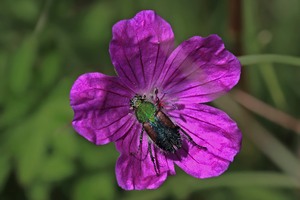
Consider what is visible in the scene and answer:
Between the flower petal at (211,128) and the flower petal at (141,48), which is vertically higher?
the flower petal at (141,48)

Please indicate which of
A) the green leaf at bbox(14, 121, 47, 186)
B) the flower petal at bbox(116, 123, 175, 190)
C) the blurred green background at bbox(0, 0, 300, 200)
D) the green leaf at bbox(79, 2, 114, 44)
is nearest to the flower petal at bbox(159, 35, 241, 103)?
the flower petal at bbox(116, 123, 175, 190)

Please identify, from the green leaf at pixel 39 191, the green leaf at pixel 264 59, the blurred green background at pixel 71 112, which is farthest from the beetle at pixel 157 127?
the green leaf at pixel 39 191

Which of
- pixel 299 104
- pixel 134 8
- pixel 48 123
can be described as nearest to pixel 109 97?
pixel 48 123

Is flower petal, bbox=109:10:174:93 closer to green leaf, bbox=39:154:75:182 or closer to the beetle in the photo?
the beetle

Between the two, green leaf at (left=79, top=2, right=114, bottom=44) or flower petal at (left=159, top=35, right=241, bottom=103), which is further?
green leaf at (left=79, top=2, right=114, bottom=44)

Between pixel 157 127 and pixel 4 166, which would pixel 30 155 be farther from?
pixel 157 127

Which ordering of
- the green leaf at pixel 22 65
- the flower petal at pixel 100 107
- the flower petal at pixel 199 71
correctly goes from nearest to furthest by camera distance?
the flower petal at pixel 100 107 < the flower petal at pixel 199 71 < the green leaf at pixel 22 65

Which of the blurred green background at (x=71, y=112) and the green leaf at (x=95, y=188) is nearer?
the blurred green background at (x=71, y=112)

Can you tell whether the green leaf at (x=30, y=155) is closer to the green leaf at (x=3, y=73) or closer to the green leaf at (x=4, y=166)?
the green leaf at (x=4, y=166)
